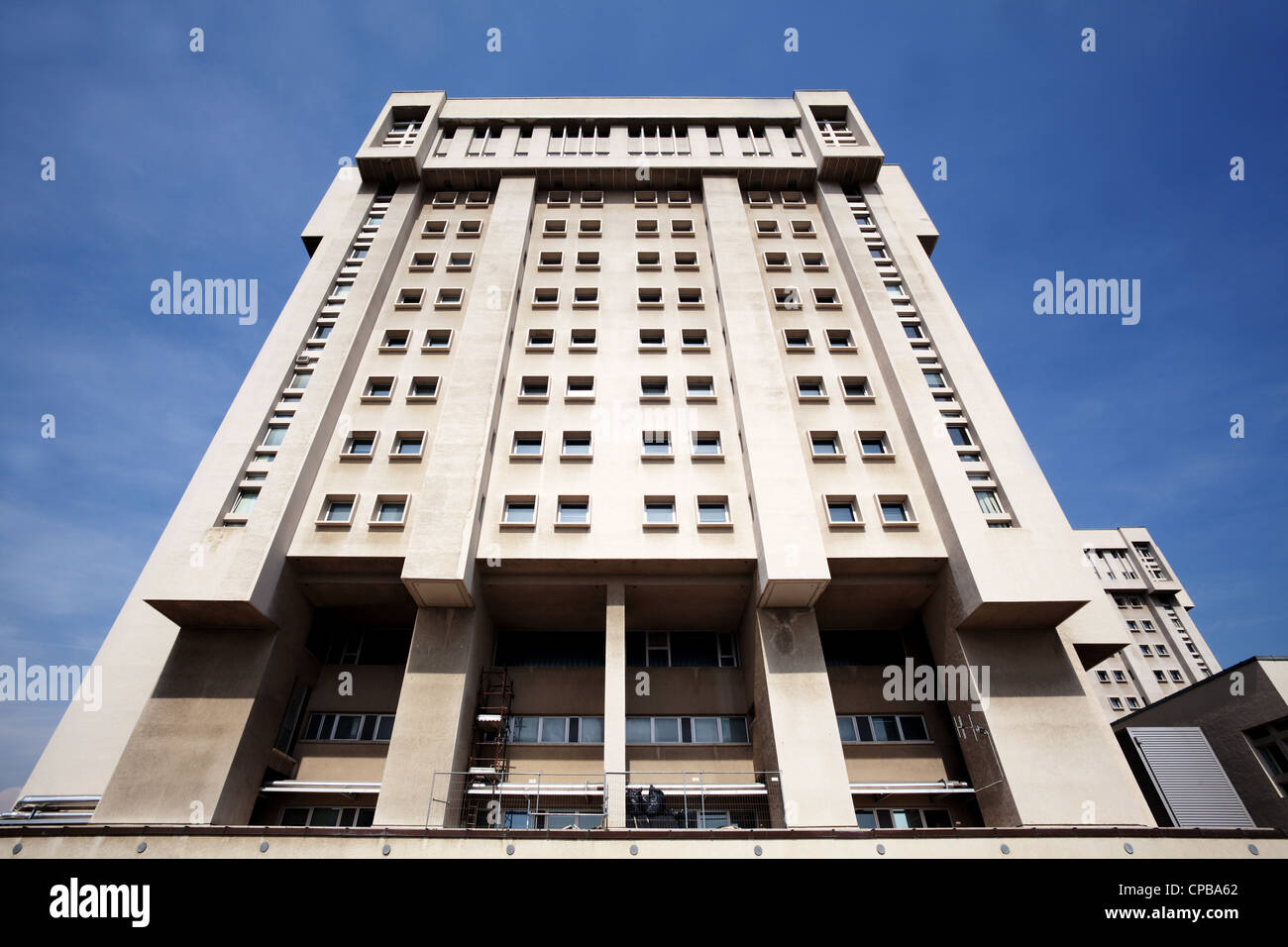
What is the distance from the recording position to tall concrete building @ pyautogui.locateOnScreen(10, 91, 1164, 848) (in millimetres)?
18172

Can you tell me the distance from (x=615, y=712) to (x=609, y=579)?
4.43 meters

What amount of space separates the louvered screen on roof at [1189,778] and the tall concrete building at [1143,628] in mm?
39322

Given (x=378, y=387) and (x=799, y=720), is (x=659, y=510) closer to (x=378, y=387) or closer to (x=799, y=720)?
(x=799, y=720)

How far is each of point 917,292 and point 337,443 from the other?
2441cm

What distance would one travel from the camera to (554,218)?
32.9 meters

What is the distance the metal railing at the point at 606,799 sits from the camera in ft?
56.3

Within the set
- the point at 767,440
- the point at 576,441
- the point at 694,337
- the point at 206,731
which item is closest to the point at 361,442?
the point at 576,441

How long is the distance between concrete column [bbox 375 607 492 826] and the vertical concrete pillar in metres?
4.20

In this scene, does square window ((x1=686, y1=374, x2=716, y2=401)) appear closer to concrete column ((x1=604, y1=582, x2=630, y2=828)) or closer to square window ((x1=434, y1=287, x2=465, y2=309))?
concrete column ((x1=604, y1=582, x2=630, y2=828))

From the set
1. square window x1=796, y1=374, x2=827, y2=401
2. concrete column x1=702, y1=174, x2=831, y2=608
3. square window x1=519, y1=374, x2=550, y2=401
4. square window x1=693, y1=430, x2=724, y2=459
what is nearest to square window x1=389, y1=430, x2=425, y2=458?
square window x1=519, y1=374, x2=550, y2=401

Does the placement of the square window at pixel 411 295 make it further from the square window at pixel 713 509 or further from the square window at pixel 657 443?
the square window at pixel 713 509

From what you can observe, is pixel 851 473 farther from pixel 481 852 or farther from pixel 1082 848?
pixel 481 852

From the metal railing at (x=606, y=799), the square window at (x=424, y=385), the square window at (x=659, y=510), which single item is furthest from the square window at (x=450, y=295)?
the metal railing at (x=606, y=799)
